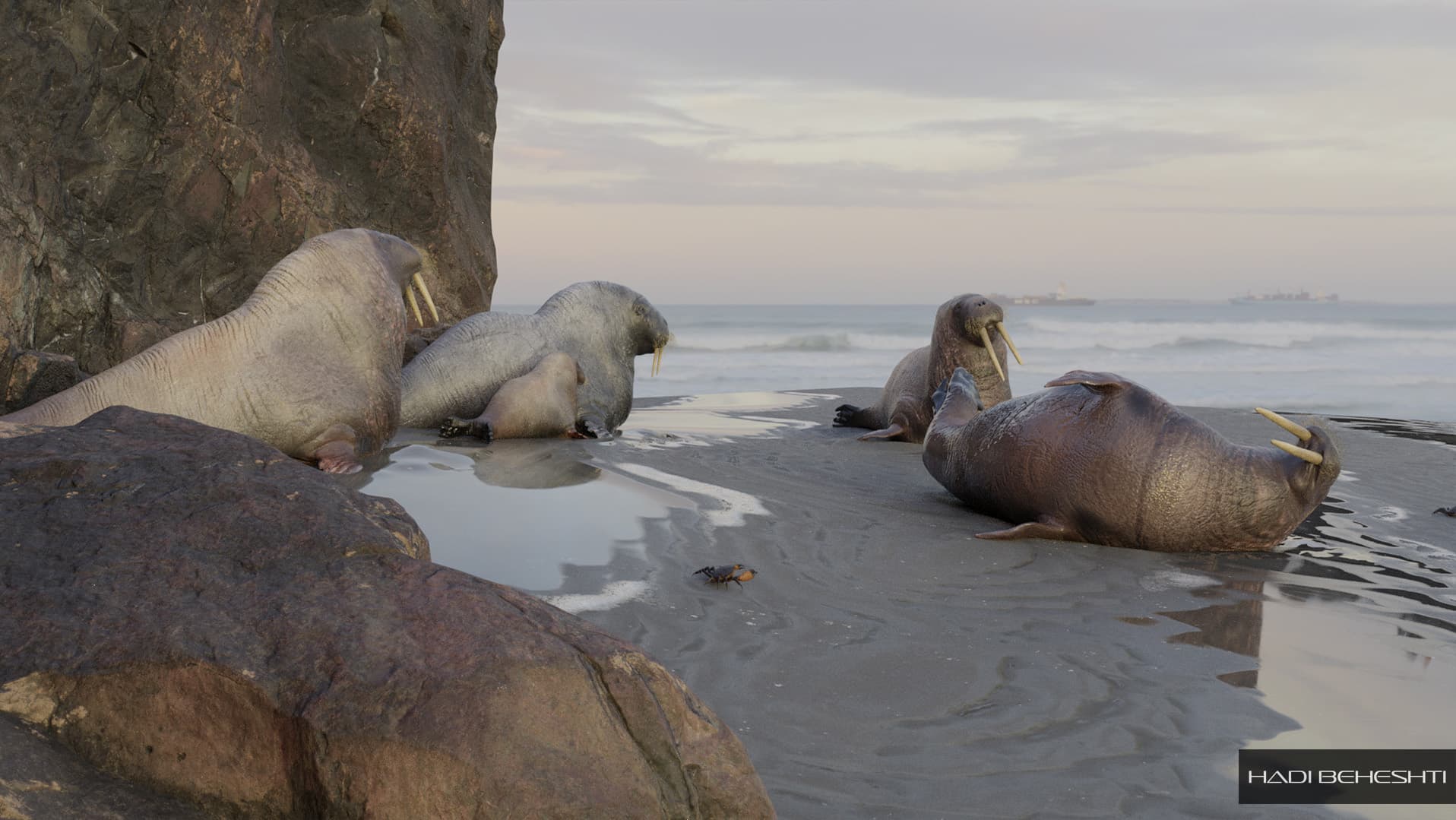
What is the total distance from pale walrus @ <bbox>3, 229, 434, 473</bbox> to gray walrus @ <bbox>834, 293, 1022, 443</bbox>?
4.17m

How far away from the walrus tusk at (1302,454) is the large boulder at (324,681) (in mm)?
3857

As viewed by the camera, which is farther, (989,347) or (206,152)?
(989,347)

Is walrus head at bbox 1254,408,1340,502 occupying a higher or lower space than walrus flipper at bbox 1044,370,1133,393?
lower

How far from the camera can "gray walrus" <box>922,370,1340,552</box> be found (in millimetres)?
5066

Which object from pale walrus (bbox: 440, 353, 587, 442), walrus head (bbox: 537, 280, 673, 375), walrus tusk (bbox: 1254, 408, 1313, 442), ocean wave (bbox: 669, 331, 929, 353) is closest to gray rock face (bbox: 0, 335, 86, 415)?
pale walrus (bbox: 440, 353, 587, 442)

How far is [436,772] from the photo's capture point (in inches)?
67.2

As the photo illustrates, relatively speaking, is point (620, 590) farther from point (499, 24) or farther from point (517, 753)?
point (499, 24)

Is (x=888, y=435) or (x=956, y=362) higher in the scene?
(x=956, y=362)

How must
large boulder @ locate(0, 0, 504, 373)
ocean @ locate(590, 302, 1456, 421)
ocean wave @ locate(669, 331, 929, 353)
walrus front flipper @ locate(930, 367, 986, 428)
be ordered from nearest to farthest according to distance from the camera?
walrus front flipper @ locate(930, 367, 986, 428) → large boulder @ locate(0, 0, 504, 373) → ocean @ locate(590, 302, 1456, 421) → ocean wave @ locate(669, 331, 929, 353)

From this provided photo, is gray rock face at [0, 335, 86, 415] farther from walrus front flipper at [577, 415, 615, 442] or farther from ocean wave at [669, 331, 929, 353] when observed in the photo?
ocean wave at [669, 331, 929, 353]

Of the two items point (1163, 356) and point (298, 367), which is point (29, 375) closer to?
point (298, 367)

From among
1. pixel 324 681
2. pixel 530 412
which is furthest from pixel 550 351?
pixel 324 681

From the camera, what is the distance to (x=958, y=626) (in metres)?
3.75

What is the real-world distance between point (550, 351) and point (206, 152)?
9.19ft
